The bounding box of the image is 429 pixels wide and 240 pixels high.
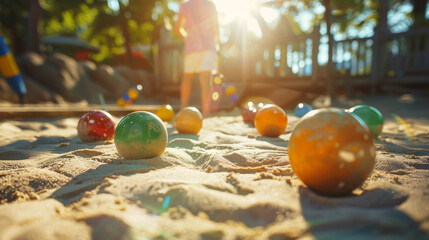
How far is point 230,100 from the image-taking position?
7383 mm

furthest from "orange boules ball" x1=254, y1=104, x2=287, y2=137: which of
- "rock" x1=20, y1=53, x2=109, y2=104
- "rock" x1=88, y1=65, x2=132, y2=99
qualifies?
"rock" x1=88, y1=65, x2=132, y2=99

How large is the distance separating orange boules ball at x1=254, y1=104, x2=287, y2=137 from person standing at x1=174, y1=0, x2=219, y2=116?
86.9 inches

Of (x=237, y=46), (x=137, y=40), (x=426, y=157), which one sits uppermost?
(x=137, y=40)

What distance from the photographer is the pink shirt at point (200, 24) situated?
4902mm

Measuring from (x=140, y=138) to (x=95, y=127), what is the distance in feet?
3.39

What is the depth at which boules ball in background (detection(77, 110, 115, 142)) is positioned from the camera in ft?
9.52

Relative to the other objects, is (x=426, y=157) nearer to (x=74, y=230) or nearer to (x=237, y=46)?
(x=74, y=230)

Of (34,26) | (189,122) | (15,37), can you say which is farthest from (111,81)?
(189,122)

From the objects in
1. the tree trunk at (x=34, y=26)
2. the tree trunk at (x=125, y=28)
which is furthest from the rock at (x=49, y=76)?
the tree trunk at (x=125, y=28)

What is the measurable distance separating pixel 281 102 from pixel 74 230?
22.6 ft

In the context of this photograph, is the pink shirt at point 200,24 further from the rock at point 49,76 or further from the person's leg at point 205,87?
the rock at point 49,76

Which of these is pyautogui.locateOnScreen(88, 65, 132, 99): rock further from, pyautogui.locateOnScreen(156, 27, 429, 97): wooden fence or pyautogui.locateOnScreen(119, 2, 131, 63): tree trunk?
pyautogui.locateOnScreen(119, 2, 131, 63): tree trunk

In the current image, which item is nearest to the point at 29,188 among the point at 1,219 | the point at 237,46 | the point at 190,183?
the point at 1,219

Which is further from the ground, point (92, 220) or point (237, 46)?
point (237, 46)
